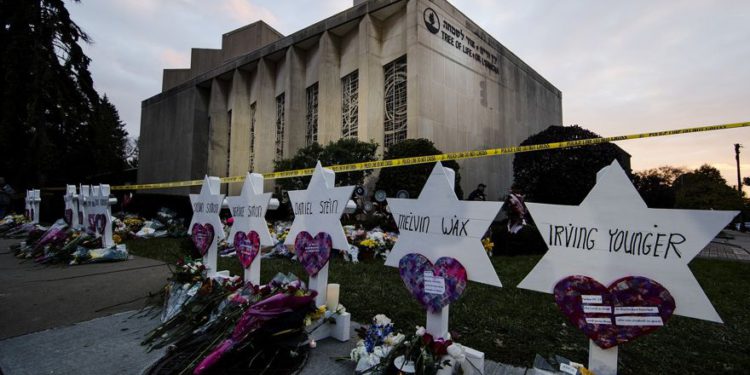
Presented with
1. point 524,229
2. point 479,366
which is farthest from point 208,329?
point 524,229

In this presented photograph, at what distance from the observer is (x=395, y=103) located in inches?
596

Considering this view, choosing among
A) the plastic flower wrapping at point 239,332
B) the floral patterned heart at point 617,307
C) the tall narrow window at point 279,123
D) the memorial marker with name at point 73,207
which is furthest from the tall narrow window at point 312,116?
the floral patterned heart at point 617,307

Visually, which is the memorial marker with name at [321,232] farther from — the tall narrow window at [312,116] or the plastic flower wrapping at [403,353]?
the tall narrow window at [312,116]

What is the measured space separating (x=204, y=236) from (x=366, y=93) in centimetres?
1282

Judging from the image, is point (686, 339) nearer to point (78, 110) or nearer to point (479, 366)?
point (479, 366)

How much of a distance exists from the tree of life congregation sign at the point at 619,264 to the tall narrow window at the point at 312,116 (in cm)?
1782

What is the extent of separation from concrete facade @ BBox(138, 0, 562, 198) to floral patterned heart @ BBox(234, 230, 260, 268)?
10.9 meters

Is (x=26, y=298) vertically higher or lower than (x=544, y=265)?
lower

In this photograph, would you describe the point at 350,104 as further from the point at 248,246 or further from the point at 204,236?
the point at 248,246

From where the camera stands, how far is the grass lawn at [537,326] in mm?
2518

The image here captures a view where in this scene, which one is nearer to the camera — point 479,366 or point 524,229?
point 479,366

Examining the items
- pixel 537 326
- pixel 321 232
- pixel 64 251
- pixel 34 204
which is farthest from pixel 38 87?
pixel 537 326

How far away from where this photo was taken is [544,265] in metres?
1.96

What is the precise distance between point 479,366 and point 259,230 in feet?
7.82
